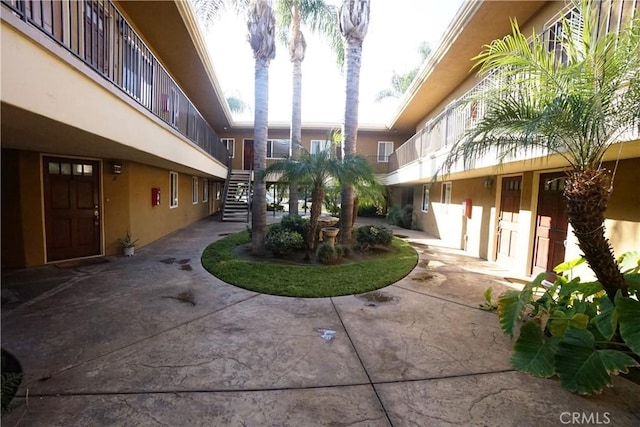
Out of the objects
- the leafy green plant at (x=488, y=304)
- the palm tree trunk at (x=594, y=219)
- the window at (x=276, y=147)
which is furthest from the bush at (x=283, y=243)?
the window at (x=276, y=147)

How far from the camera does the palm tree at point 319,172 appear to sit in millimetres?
7884

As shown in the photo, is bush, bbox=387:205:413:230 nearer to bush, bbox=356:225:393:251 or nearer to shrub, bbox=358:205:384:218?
shrub, bbox=358:205:384:218

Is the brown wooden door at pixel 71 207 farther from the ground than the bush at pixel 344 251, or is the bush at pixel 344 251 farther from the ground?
the brown wooden door at pixel 71 207

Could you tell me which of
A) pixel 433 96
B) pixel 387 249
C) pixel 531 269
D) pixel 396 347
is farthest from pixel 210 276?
pixel 433 96

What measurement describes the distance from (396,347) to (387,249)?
6.07m

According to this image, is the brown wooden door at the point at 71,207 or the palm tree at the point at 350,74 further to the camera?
the palm tree at the point at 350,74

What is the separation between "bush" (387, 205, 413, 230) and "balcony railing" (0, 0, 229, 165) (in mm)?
11280

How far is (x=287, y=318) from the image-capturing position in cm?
457

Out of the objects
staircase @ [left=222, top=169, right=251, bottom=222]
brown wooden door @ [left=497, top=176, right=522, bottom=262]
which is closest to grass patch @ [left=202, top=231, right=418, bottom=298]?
brown wooden door @ [left=497, top=176, right=522, bottom=262]

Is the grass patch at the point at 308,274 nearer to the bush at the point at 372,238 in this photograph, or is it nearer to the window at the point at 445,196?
the bush at the point at 372,238

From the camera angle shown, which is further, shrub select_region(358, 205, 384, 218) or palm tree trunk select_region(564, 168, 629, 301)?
shrub select_region(358, 205, 384, 218)

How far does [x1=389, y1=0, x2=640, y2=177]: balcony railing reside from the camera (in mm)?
3862

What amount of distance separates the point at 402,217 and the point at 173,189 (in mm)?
11696

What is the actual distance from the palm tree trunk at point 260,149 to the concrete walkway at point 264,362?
3.42m
